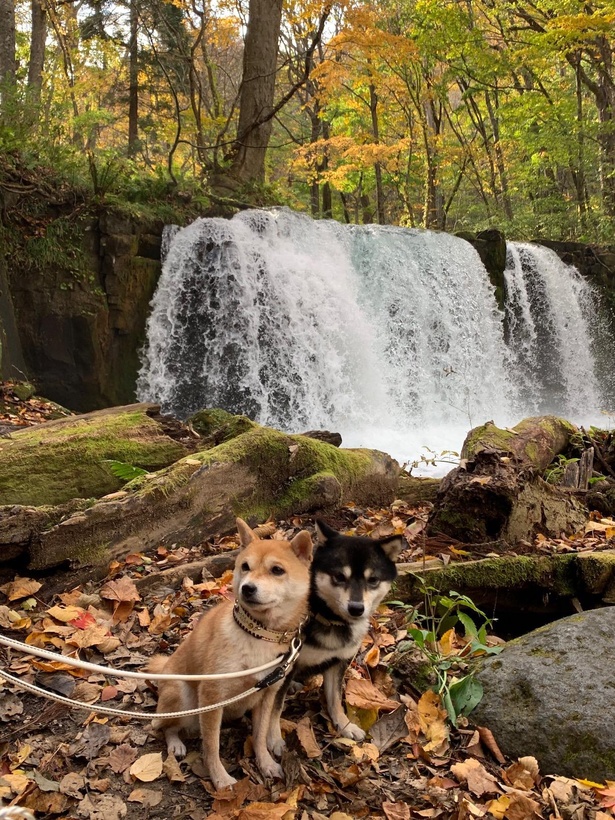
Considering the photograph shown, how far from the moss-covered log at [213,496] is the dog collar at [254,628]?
1.67 m

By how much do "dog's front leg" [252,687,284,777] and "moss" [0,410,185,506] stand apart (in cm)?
237

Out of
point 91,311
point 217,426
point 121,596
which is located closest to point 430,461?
point 217,426

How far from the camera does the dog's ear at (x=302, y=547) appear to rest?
7.75 ft

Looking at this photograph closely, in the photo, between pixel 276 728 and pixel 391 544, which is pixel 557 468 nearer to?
pixel 391 544

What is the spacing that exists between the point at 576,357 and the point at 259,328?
10.7 metres

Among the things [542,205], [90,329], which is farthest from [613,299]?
[90,329]

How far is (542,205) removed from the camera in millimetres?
22453

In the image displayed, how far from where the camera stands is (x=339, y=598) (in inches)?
94.4

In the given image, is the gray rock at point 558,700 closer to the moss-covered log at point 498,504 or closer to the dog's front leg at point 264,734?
the dog's front leg at point 264,734

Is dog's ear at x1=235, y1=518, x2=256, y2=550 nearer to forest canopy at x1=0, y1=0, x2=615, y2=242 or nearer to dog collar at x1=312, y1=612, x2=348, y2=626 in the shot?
dog collar at x1=312, y1=612, x2=348, y2=626

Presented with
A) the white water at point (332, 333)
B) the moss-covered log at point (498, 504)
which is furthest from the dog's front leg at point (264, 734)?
the white water at point (332, 333)

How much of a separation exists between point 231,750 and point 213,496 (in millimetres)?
2107

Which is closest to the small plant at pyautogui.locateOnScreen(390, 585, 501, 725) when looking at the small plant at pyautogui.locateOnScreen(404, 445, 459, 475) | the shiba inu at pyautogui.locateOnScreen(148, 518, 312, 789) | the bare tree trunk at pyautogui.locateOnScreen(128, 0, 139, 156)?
the shiba inu at pyautogui.locateOnScreen(148, 518, 312, 789)

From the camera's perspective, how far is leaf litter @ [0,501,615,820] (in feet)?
6.94
